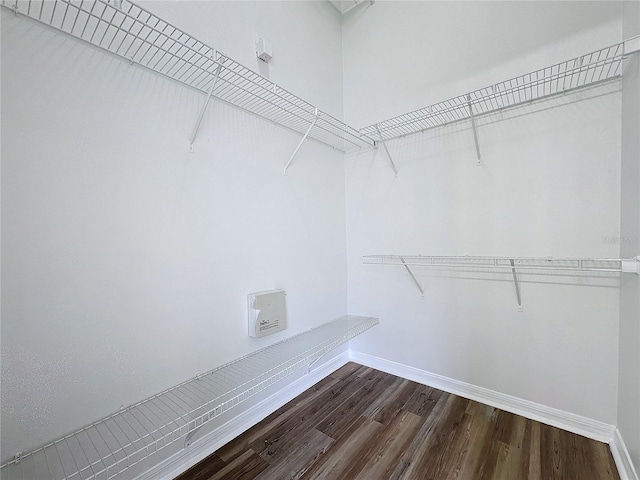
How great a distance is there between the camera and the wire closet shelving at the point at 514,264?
1335mm

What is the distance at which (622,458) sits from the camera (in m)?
1.27

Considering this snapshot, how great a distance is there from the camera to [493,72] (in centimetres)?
172

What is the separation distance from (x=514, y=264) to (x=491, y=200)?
419 mm

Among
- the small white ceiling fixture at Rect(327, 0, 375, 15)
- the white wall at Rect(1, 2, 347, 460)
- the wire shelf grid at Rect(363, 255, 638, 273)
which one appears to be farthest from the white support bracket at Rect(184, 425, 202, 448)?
the small white ceiling fixture at Rect(327, 0, 375, 15)

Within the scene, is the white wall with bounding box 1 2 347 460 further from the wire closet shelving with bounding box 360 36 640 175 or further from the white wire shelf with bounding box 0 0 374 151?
the wire closet shelving with bounding box 360 36 640 175

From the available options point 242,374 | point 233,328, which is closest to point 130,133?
point 233,328

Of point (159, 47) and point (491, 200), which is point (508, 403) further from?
point (159, 47)

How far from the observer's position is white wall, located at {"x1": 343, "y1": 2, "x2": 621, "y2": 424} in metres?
1.44

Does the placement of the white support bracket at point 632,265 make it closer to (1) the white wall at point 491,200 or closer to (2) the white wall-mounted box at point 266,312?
(1) the white wall at point 491,200

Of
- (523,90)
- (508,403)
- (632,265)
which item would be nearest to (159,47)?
(523,90)

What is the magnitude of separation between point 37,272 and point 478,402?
2396mm

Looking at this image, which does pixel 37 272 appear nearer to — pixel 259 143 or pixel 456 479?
pixel 259 143

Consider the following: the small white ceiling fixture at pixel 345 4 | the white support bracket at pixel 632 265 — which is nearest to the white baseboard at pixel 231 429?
the white support bracket at pixel 632 265

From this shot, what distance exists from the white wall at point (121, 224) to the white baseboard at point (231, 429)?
1.19 ft
